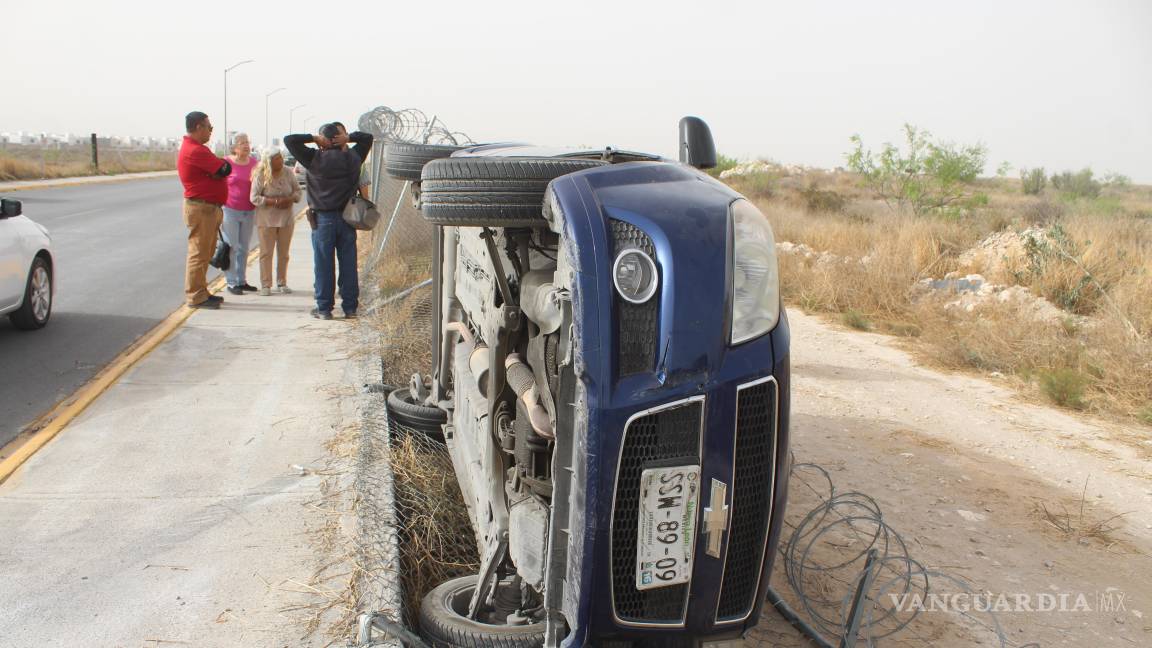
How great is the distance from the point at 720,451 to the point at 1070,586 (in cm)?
297

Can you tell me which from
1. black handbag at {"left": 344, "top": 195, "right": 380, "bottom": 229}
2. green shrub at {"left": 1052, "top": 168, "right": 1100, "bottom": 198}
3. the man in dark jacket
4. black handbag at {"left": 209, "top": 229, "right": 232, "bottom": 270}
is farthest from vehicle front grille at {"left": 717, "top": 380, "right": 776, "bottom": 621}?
green shrub at {"left": 1052, "top": 168, "right": 1100, "bottom": 198}

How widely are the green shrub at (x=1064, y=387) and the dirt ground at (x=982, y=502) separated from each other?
0.27m

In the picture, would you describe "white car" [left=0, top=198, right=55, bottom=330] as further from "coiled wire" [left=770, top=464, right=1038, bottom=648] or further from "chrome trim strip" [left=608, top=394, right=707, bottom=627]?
"chrome trim strip" [left=608, top=394, right=707, bottom=627]

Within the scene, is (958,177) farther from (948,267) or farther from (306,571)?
(306,571)

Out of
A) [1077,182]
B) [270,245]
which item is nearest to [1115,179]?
[1077,182]

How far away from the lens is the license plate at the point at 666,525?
8.25ft

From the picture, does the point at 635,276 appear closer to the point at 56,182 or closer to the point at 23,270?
the point at 23,270

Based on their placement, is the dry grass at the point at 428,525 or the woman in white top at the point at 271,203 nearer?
the dry grass at the point at 428,525

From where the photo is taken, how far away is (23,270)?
8258 mm

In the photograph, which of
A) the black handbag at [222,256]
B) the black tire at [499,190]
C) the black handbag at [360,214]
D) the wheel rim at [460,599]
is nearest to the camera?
the black tire at [499,190]

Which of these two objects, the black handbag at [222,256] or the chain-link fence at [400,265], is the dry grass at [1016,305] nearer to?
the chain-link fence at [400,265]

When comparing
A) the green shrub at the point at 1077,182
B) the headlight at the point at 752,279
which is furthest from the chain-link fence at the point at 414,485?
the green shrub at the point at 1077,182

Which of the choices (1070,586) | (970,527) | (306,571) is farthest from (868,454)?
(306,571)

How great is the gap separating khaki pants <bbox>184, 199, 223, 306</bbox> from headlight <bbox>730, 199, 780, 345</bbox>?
8208 millimetres
